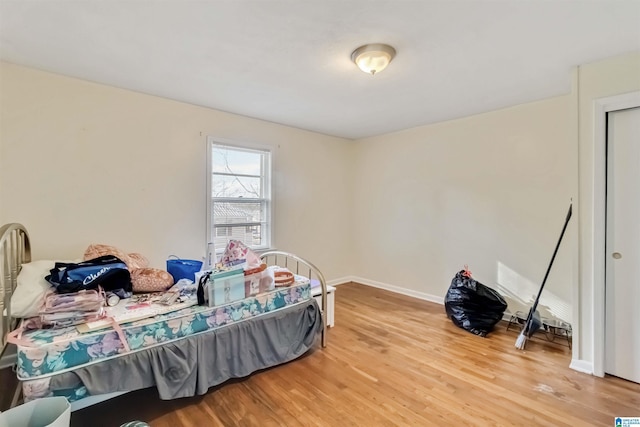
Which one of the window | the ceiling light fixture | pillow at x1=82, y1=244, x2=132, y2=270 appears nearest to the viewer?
the ceiling light fixture

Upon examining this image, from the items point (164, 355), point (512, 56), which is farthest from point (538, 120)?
point (164, 355)

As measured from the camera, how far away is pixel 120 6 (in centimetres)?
170

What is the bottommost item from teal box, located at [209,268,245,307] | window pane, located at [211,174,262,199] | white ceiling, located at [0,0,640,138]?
teal box, located at [209,268,245,307]

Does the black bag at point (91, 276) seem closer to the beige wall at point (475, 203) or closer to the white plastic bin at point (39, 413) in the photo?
the white plastic bin at point (39, 413)

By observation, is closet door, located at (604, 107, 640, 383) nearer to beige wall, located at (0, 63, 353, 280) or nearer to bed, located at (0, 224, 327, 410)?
bed, located at (0, 224, 327, 410)

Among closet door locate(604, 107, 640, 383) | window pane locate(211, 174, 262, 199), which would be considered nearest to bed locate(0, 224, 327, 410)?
window pane locate(211, 174, 262, 199)

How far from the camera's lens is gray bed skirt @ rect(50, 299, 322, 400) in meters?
1.69

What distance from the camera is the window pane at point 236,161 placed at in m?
3.71

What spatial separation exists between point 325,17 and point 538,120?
8.80 feet

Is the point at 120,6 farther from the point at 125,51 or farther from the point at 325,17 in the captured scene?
the point at 325,17

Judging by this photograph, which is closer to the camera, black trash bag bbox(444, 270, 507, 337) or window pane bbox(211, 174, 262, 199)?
black trash bag bbox(444, 270, 507, 337)

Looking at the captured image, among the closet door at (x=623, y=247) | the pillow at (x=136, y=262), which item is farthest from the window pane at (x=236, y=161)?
the closet door at (x=623, y=247)

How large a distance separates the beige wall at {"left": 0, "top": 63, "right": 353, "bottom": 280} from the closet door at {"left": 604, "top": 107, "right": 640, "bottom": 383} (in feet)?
11.1

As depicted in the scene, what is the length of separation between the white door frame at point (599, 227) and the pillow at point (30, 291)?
3835 mm
